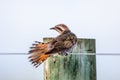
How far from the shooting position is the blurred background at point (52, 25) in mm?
1582

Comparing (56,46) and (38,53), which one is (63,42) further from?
(38,53)

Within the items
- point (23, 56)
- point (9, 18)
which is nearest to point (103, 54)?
point (23, 56)

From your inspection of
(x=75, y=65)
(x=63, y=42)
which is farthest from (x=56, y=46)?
(x=75, y=65)

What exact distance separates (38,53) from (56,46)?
146 millimetres

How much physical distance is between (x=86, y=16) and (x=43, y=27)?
0.33 metres

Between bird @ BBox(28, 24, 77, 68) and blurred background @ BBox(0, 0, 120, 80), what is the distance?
3 centimetres

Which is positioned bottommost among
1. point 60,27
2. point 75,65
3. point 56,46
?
point 75,65

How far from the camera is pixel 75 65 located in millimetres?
1591

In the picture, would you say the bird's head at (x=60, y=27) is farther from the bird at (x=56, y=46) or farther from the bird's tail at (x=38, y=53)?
the bird's tail at (x=38, y=53)

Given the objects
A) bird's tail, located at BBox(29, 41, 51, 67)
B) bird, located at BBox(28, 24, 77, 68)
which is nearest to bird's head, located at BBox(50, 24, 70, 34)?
bird, located at BBox(28, 24, 77, 68)

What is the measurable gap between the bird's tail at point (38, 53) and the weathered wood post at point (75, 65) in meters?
0.05

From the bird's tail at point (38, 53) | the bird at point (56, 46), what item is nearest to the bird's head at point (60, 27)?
the bird at point (56, 46)

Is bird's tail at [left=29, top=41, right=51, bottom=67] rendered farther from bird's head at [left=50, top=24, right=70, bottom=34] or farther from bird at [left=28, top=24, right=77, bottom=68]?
bird's head at [left=50, top=24, right=70, bottom=34]

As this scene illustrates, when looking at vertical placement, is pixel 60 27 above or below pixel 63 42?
above
